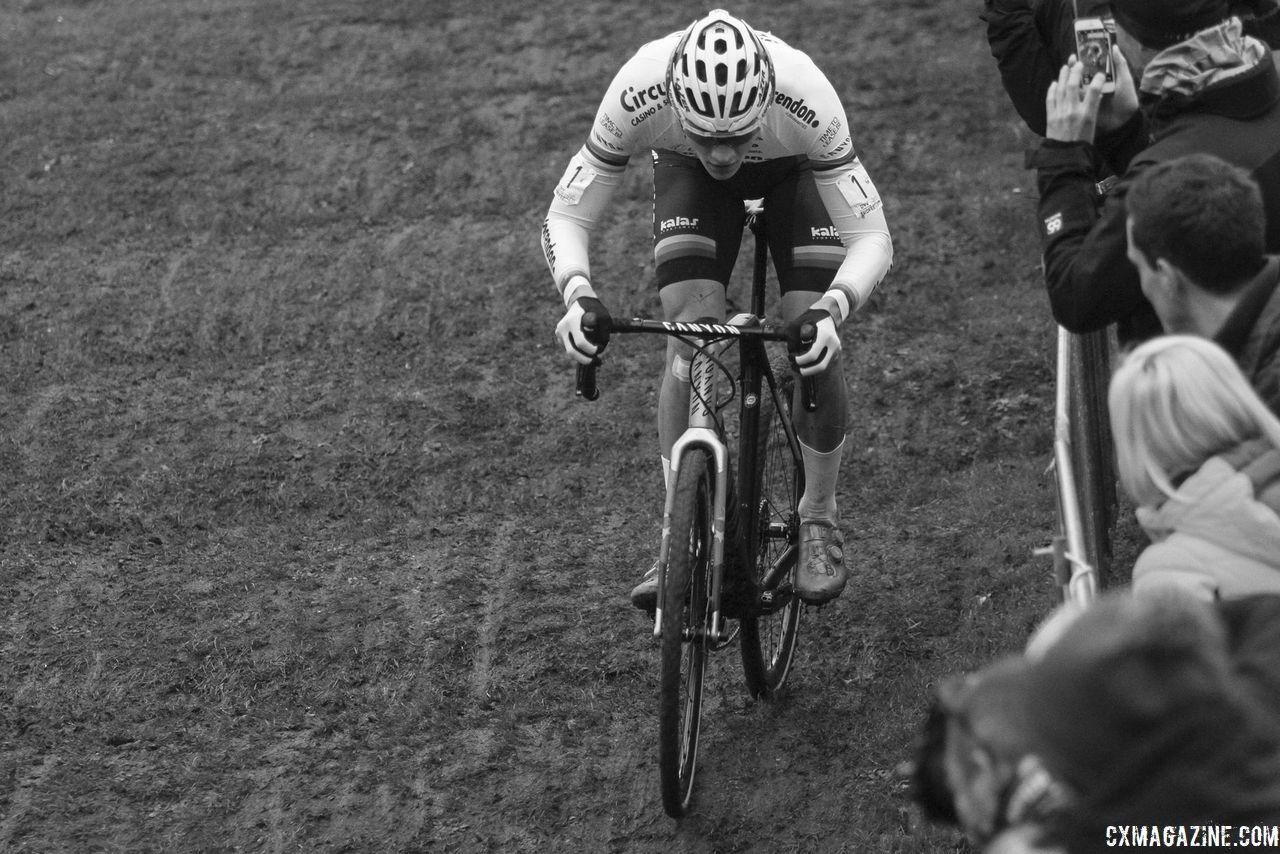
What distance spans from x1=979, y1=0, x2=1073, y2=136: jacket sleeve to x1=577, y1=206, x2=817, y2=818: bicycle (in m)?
1.06

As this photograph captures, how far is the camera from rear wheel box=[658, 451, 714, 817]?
416cm

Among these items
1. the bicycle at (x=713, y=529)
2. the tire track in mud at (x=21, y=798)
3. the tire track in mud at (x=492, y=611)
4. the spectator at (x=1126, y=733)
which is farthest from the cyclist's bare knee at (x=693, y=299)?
the spectator at (x=1126, y=733)

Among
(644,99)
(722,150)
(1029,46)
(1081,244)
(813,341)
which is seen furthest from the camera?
(1029,46)

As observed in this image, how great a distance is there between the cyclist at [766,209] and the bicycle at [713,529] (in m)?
0.11

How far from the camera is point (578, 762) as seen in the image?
4.91 m

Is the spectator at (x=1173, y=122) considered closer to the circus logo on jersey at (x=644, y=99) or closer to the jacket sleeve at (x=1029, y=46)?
the jacket sleeve at (x=1029, y=46)

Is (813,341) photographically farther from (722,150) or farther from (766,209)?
(766,209)

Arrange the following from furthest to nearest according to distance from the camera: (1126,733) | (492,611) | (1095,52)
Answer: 1. (492,611)
2. (1095,52)
3. (1126,733)

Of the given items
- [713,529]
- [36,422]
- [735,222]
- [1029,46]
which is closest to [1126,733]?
[713,529]

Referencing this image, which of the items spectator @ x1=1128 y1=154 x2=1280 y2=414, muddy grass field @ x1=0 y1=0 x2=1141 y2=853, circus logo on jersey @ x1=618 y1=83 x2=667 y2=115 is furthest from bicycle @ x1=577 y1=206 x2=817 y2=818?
spectator @ x1=1128 y1=154 x2=1280 y2=414

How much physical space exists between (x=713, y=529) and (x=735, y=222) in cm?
133

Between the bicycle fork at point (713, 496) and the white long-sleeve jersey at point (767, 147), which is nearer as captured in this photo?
the bicycle fork at point (713, 496)

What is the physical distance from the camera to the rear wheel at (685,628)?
416 centimetres

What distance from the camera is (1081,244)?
142 inches
